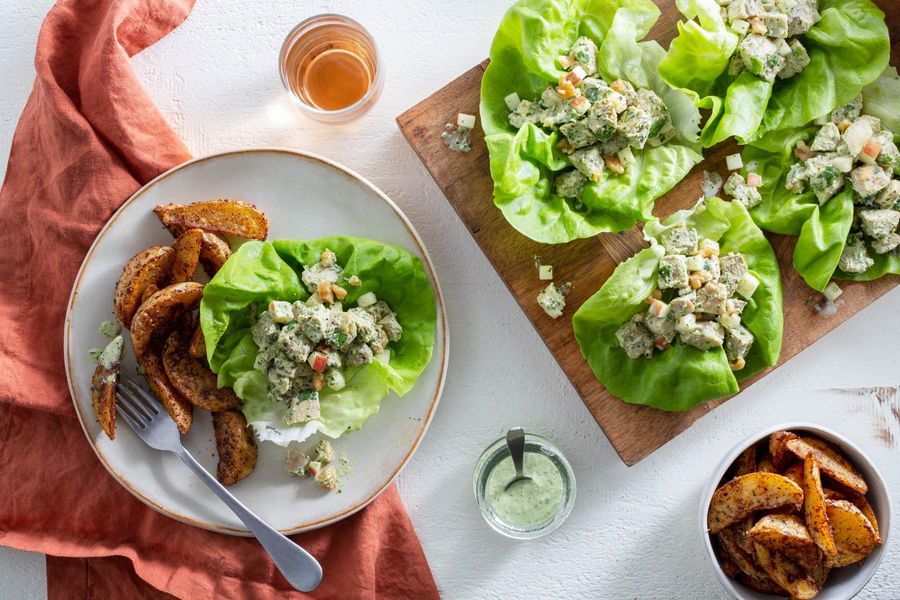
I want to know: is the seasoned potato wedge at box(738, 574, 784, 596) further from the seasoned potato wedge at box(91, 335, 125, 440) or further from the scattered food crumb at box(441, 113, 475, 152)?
the seasoned potato wedge at box(91, 335, 125, 440)

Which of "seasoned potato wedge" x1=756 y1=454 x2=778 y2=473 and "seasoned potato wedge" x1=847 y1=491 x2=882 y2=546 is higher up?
"seasoned potato wedge" x1=756 y1=454 x2=778 y2=473

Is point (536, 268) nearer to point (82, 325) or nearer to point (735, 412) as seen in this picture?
point (735, 412)

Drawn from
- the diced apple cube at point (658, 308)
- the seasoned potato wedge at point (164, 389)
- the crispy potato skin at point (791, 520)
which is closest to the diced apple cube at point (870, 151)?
the diced apple cube at point (658, 308)

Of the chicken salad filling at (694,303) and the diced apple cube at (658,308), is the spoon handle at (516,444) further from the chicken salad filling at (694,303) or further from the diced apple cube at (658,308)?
the diced apple cube at (658,308)

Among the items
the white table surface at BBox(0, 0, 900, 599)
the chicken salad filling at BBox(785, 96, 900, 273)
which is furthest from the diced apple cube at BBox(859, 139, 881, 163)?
the white table surface at BBox(0, 0, 900, 599)

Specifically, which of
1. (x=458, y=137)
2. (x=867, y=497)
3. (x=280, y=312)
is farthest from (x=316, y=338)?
(x=867, y=497)

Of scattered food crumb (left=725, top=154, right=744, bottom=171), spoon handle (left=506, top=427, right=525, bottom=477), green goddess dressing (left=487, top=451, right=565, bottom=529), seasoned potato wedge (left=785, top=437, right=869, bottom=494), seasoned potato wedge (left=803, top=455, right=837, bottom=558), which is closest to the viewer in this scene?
seasoned potato wedge (left=803, top=455, right=837, bottom=558)

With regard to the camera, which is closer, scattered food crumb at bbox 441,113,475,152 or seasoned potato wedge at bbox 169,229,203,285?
seasoned potato wedge at bbox 169,229,203,285
